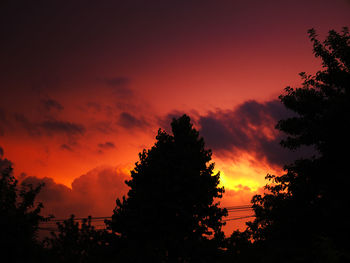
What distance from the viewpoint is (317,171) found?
1175cm

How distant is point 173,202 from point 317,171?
11.6 metres

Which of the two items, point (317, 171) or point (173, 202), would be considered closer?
point (317, 171)

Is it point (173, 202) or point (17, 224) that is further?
point (173, 202)

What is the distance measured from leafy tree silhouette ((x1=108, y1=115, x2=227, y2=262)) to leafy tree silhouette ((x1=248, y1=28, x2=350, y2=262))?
8223mm

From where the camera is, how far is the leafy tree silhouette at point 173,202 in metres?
19.7

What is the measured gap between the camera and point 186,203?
20.6m

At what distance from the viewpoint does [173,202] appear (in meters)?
20.3

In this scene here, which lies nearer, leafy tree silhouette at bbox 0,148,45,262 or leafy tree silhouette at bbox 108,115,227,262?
leafy tree silhouette at bbox 0,148,45,262

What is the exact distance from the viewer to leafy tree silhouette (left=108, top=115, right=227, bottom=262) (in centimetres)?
1973

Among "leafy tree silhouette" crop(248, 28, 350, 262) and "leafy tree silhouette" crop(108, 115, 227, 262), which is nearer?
"leafy tree silhouette" crop(248, 28, 350, 262)

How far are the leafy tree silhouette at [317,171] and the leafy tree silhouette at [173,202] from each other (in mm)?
8223

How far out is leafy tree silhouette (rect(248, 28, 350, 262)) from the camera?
9.95 m

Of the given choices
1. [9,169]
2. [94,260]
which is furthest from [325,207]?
[9,169]

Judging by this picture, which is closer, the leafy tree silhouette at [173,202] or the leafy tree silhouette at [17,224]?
the leafy tree silhouette at [17,224]
